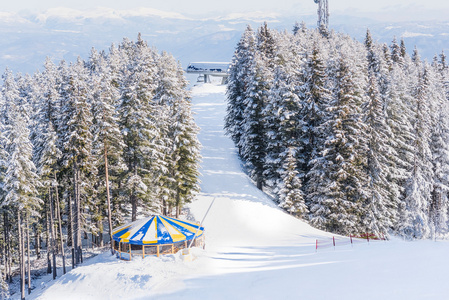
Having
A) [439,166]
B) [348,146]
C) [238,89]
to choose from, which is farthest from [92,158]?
[439,166]

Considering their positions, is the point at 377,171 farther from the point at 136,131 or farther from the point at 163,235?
the point at 136,131

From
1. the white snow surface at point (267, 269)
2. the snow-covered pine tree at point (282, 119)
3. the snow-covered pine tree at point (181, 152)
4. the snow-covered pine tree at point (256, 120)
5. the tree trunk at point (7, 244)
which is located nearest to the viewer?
the white snow surface at point (267, 269)

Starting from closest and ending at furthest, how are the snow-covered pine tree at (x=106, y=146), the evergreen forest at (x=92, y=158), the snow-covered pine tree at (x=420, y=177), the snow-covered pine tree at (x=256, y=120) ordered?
the evergreen forest at (x=92, y=158), the snow-covered pine tree at (x=106, y=146), the snow-covered pine tree at (x=420, y=177), the snow-covered pine tree at (x=256, y=120)

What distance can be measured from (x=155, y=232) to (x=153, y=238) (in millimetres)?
554

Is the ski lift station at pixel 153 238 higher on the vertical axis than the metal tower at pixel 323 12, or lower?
lower

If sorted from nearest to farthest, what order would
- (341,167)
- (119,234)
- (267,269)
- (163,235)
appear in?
(267,269), (163,235), (119,234), (341,167)

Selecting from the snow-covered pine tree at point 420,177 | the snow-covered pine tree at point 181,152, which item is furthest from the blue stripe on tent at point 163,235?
the snow-covered pine tree at point 420,177

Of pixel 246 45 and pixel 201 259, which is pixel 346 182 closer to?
pixel 201 259

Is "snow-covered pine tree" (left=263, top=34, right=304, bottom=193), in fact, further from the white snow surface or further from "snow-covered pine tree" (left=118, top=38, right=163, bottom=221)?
"snow-covered pine tree" (left=118, top=38, right=163, bottom=221)

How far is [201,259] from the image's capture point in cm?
2912

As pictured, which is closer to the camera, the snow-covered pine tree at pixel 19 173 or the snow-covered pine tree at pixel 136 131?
the snow-covered pine tree at pixel 19 173

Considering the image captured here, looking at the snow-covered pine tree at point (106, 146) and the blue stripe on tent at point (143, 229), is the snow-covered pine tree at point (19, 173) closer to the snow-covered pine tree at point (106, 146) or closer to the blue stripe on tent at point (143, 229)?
the snow-covered pine tree at point (106, 146)

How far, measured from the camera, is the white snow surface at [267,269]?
20.4m

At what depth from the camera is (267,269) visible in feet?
85.7
